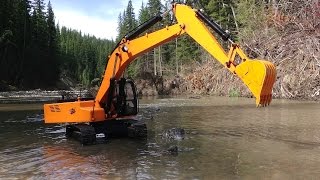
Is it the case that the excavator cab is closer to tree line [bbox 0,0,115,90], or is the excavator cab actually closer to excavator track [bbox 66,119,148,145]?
excavator track [bbox 66,119,148,145]

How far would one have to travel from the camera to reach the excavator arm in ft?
33.3

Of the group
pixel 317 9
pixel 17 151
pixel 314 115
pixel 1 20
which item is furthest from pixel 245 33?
pixel 1 20

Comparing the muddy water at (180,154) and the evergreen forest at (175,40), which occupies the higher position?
the evergreen forest at (175,40)

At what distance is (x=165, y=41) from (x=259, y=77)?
3488 millimetres

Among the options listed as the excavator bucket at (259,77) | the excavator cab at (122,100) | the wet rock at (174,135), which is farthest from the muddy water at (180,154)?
the excavator bucket at (259,77)

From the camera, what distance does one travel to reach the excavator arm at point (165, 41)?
10164 mm

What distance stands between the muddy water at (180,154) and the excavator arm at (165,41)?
96 cm

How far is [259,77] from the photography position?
10047 mm

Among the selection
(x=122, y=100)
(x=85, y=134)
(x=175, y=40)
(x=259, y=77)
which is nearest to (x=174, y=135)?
(x=122, y=100)

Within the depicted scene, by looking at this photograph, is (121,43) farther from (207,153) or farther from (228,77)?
(228,77)

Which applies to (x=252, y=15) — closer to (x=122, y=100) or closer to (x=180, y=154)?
(x=122, y=100)

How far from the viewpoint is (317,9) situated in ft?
108

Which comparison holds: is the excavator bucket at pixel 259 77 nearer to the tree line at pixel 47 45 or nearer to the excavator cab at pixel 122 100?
the excavator cab at pixel 122 100

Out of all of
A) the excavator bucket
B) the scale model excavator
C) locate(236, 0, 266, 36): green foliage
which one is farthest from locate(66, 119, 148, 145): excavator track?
locate(236, 0, 266, 36): green foliage
